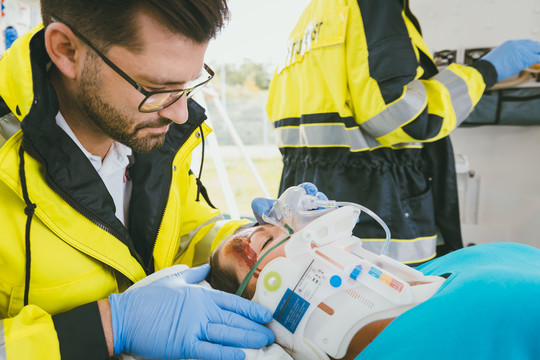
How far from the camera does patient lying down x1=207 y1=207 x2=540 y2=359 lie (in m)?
0.87

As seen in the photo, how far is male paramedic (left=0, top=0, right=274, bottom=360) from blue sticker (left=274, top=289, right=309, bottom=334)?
2.0 inches

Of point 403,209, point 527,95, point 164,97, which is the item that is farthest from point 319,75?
point 527,95

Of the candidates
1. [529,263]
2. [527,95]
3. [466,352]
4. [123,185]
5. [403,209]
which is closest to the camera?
[466,352]

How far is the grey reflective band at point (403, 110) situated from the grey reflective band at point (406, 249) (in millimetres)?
587

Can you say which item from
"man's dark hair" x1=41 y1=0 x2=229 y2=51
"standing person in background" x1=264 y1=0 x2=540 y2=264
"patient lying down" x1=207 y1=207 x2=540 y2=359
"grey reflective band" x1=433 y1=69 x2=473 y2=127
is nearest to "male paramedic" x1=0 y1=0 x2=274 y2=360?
"man's dark hair" x1=41 y1=0 x2=229 y2=51

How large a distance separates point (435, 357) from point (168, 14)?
3.86 ft

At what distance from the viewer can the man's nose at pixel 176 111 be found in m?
1.44

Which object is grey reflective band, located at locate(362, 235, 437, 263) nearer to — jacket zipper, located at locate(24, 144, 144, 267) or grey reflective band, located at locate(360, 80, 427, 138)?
grey reflective band, located at locate(360, 80, 427, 138)

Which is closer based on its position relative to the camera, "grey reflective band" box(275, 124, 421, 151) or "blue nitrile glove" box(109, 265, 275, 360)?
"blue nitrile glove" box(109, 265, 275, 360)

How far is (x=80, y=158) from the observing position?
134 centimetres

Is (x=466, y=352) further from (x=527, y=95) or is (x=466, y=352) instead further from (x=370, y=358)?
(x=527, y=95)

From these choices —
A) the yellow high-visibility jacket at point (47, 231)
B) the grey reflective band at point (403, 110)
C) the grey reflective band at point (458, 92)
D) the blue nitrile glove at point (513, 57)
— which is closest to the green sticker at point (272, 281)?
the yellow high-visibility jacket at point (47, 231)

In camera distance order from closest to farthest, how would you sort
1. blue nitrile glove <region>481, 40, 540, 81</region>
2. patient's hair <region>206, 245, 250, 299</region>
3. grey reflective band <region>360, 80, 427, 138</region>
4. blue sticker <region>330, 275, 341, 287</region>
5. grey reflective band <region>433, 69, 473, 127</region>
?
blue sticker <region>330, 275, 341, 287</region>, patient's hair <region>206, 245, 250, 299</region>, grey reflective band <region>360, 80, 427, 138</region>, grey reflective band <region>433, 69, 473, 127</region>, blue nitrile glove <region>481, 40, 540, 81</region>

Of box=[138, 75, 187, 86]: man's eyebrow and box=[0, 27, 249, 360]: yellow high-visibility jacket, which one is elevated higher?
box=[138, 75, 187, 86]: man's eyebrow
